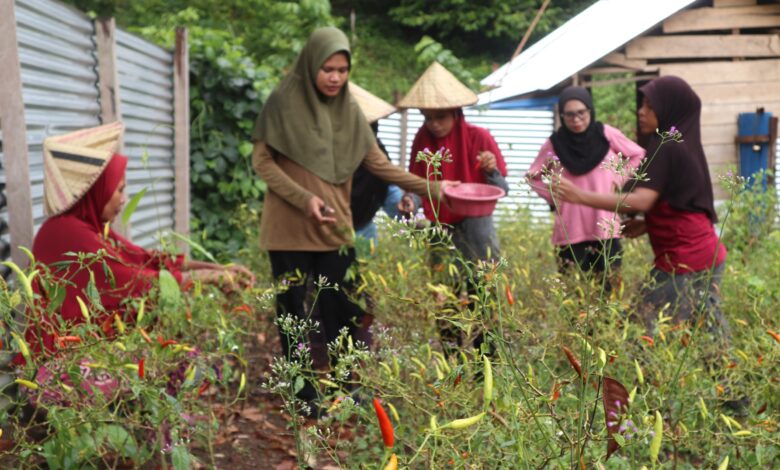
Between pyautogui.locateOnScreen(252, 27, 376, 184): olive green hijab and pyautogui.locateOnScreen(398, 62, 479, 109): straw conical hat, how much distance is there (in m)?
0.54

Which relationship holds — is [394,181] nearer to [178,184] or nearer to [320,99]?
[320,99]

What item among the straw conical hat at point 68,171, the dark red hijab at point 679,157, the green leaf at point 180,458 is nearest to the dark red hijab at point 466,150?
the dark red hijab at point 679,157

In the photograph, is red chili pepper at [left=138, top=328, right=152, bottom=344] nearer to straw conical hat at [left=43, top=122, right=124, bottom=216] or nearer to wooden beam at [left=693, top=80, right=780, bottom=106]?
straw conical hat at [left=43, top=122, right=124, bottom=216]

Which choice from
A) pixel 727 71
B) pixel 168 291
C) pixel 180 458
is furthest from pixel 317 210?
pixel 727 71

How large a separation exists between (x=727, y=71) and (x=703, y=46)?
40cm

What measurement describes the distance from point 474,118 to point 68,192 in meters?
10.1

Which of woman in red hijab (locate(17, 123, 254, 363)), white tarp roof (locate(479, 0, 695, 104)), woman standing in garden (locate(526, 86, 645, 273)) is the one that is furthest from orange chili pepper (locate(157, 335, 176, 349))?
white tarp roof (locate(479, 0, 695, 104))

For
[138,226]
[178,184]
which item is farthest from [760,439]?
[178,184]

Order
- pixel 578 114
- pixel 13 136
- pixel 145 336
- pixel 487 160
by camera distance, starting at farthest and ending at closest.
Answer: pixel 578 114 < pixel 487 160 < pixel 13 136 < pixel 145 336

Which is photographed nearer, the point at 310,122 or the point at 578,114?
the point at 310,122

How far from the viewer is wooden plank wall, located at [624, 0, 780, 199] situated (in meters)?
11.3

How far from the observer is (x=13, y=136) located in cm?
420

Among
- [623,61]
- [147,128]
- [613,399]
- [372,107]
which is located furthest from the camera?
[623,61]

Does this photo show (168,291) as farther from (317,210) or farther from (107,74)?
(107,74)
